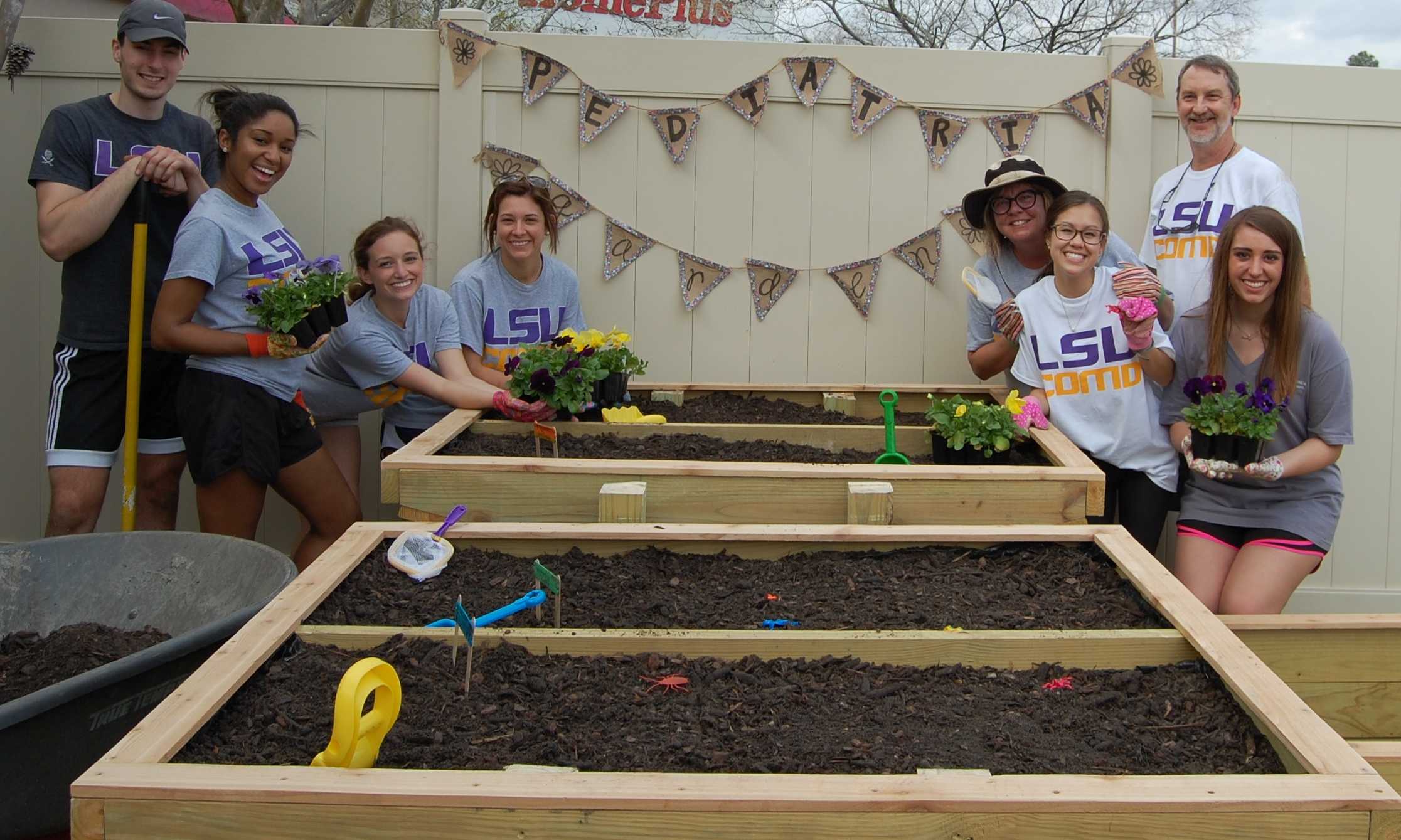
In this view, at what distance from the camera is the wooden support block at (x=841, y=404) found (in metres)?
3.91

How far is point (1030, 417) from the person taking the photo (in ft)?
10.0

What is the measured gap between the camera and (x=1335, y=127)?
422 cm

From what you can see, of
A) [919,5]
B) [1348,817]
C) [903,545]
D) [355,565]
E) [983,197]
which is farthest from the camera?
[919,5]

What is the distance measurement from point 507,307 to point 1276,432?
2.49 meters

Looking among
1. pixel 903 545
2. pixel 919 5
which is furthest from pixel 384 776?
pixel 919 5

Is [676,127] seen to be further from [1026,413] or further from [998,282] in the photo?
[1026,413]

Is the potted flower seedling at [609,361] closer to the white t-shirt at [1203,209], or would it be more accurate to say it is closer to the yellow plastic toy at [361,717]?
the white t-shirt at [1203,209]

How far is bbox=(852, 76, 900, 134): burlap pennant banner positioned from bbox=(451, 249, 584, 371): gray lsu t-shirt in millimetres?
1282

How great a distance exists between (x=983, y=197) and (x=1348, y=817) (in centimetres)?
285

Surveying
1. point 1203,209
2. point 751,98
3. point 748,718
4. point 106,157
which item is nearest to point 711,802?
point 748,718

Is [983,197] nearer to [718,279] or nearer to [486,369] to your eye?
[718,279]

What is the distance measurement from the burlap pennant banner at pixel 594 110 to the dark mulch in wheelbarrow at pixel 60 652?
8.37 ft

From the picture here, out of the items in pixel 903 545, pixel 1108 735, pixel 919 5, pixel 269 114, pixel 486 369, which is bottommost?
pixel 1108 735

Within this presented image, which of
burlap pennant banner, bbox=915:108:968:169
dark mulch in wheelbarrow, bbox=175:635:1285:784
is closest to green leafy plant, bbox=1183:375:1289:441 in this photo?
dark mulch in wheelbarrow, bbox=175:635:1285:784
